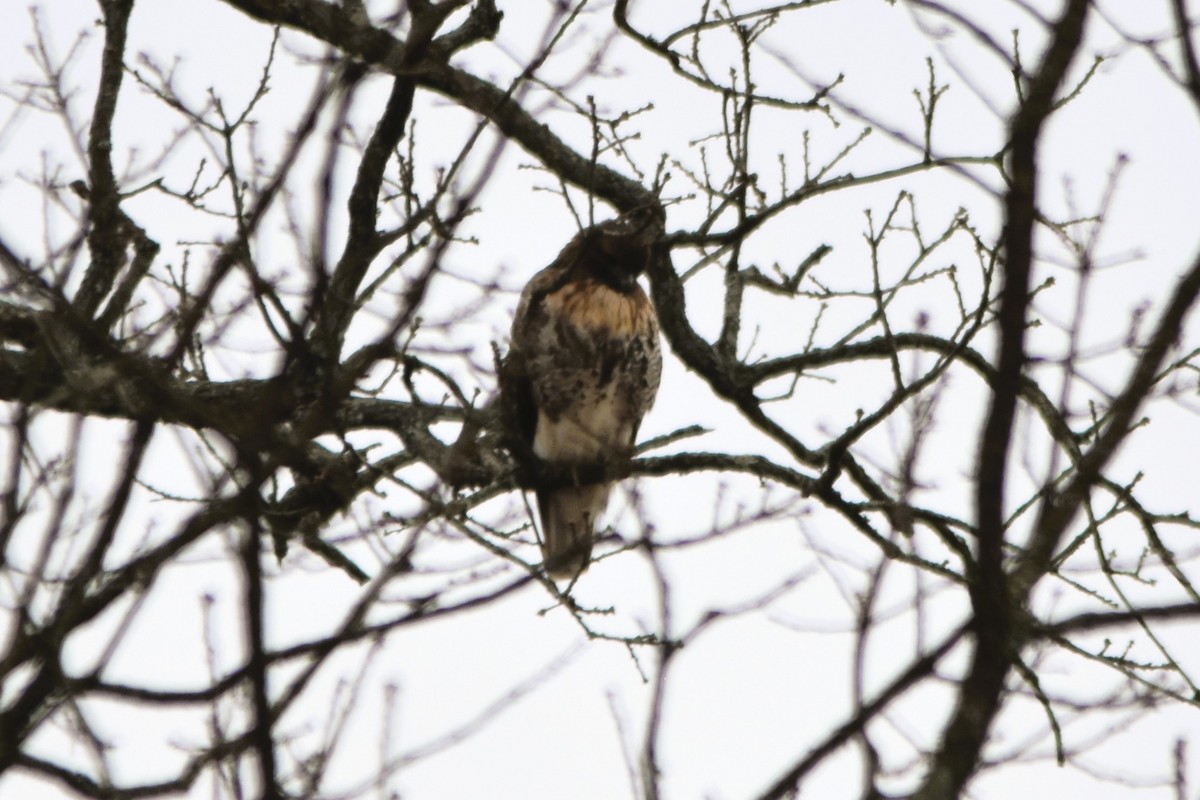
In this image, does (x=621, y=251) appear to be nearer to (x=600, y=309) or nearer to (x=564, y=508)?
(x=600, y=309)

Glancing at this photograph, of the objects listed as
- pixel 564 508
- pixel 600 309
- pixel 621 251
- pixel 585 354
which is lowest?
pixel 564 508

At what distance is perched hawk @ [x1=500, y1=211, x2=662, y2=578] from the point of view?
648cm

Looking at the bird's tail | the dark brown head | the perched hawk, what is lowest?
the bird's tail

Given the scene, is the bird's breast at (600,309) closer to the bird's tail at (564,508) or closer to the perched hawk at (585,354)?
the perched hawk at (585,354)

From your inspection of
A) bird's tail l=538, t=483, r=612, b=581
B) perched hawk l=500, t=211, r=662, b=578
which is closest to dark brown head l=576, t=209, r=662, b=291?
perched hawk l=500, t=211, r=662, b=578

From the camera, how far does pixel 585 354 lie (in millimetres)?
6508

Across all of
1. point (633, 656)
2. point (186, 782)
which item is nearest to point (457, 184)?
point (186, 782)

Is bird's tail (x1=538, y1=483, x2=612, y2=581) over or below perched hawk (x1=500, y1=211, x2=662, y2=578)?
below

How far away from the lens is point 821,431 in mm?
5168

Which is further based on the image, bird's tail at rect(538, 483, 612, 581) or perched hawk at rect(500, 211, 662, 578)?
bird's tail at rect(538, 483, 612, 581)

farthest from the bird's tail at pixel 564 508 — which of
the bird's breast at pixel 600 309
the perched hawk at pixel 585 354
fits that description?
the bird's breast at pixel 600 309

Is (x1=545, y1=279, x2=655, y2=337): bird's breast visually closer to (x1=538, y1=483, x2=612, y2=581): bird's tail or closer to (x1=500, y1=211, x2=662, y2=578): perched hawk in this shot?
(x1=500, y1=211, x2=662, y2=578): perched hawk

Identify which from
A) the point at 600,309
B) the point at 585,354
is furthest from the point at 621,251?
the point at 585,354

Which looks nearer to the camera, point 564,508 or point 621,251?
point 621,251
